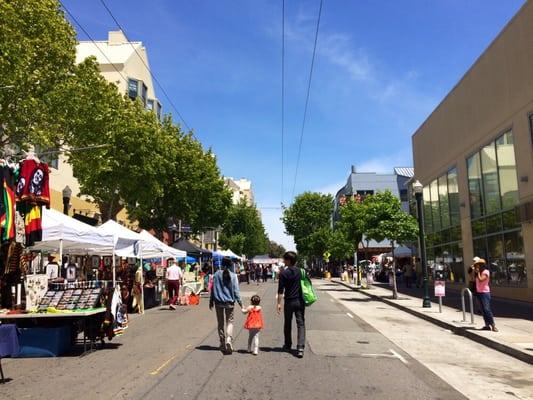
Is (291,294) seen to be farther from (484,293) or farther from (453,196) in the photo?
(453,196)

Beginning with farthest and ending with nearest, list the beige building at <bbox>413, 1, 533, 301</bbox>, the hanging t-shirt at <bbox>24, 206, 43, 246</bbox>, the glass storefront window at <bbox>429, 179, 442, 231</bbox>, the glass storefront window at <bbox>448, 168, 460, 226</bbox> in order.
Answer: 1. the glass storefront window at <bbox>429, 179, 442, 231</bbox>
2. the glass storefront window at <bbox>448, 168, 460, 226</bbox>
3. the beige building at <bbox>413, 1, 533, 301</bbox>
4. the hanging t-shirt at <bbox>24, 206, 43, 246</bbox>

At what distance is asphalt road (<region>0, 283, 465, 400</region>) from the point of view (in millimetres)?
6777

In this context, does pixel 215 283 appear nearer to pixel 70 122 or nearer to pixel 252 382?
pixel 252 382

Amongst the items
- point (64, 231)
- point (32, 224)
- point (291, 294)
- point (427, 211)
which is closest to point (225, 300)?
point (291, 294)

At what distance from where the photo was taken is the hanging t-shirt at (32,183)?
949 centimetres

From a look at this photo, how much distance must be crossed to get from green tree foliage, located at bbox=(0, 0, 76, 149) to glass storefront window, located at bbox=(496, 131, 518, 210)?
16353 mm

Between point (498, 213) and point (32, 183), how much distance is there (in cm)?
1845

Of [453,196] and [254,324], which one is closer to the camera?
[254,324]

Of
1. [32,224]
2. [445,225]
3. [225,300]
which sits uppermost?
[445,225]

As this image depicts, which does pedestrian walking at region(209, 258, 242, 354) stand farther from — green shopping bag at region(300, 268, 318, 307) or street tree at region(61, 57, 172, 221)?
street tree at region(61, 57, 172, 221)

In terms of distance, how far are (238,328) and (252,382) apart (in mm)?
6311

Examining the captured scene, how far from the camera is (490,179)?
74.7 feet

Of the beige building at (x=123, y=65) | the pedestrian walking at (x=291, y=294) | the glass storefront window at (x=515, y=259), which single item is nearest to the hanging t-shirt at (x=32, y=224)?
the pedestrian walking at (x=291, y=294)

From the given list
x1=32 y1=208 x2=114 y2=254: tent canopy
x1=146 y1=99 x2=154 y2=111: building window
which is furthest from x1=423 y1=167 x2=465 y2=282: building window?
x1=146 y1=99 x2=154 y2=111: building window
